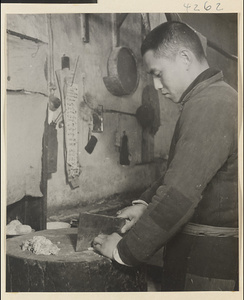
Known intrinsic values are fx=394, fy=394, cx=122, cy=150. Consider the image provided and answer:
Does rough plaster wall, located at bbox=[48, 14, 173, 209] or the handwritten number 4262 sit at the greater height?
the handwritten number 4262

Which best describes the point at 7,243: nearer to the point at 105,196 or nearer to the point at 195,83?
the point at 105,196

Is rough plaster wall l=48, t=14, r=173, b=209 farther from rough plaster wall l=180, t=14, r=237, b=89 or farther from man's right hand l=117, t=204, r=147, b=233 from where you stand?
rough plaster wall l=180, t=14, r=237, b=89

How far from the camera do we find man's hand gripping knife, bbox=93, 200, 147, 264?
4.48 feet

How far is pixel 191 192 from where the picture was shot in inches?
54.6

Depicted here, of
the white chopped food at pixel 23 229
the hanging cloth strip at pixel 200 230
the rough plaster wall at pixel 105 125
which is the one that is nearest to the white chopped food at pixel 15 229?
the white chopped food at pixel 23 229

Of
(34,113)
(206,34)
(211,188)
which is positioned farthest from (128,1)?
(211,188)

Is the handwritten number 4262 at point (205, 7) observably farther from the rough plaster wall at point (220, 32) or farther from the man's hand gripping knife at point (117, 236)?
the man's hand gripping knife at point (117, 236)

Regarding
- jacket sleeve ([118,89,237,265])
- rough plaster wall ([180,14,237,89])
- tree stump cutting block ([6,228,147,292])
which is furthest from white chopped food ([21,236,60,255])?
rough plaster wall ([180,14,237,89])

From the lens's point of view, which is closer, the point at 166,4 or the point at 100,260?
the point at 100,260

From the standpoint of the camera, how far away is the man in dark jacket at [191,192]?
1386 mm

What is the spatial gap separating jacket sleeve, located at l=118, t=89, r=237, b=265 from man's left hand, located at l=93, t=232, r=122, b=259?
3 centimetres

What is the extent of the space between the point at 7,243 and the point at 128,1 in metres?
1.00

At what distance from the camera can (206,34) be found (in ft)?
4.92

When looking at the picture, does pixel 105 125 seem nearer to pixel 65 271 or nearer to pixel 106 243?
pixel 106 243
